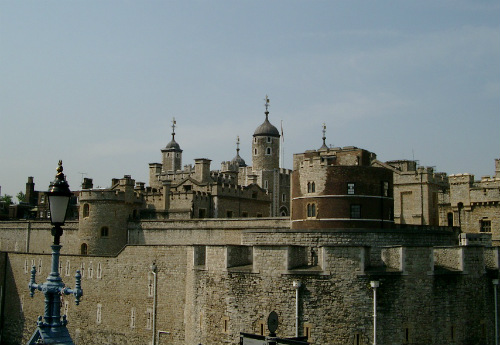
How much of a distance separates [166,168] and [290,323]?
64.3m

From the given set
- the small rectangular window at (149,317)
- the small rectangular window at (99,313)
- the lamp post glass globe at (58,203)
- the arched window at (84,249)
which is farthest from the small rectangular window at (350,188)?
the lamp post glass globe at (58,203)

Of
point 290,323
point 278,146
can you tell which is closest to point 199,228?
point 290,323

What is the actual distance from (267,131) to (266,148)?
197 cm

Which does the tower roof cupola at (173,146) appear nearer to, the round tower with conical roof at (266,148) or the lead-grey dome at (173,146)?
the lead-grey dome at (173,146)

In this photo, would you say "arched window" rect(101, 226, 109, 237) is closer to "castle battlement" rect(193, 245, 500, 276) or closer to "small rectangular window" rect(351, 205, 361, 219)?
"castle battlement" rect(193, 245, 500, 276)

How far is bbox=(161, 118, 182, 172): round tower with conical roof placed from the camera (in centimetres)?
8925

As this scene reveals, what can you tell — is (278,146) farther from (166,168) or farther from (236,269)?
(236,269)

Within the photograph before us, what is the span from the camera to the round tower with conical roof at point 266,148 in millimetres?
69062

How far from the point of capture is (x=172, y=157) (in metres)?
89.4

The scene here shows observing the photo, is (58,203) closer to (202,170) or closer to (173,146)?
(202,170)

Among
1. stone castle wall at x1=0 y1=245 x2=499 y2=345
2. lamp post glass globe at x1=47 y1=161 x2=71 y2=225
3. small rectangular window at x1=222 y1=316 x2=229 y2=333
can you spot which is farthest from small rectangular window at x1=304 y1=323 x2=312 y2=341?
lamp post glass globe at x1=47 y1=161 x2=71 y2=225

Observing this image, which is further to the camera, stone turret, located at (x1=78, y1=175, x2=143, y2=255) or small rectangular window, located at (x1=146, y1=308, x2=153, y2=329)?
stone turret, located at (x1=78, y1=175, x2=143, y2=255)

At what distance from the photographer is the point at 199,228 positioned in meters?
41.3

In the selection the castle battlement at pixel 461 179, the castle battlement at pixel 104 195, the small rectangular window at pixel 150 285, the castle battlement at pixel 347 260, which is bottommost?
the small rectangular window at pixel 150 285
